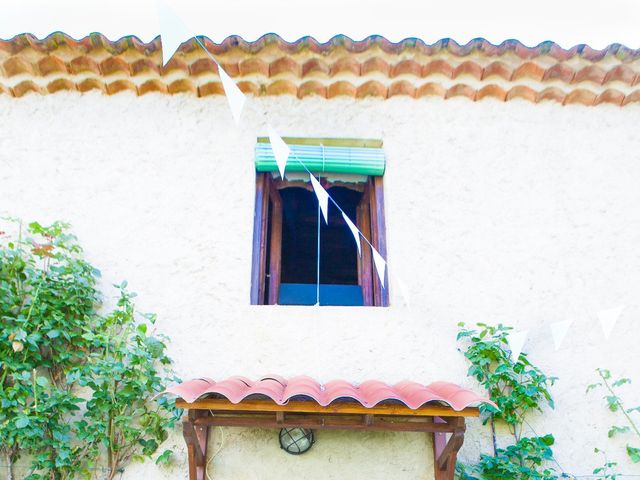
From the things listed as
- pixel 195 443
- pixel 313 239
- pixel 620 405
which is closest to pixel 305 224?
pixel 313 239

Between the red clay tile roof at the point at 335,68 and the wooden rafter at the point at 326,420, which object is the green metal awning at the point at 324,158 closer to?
the red clay tile roof at the point at 335,68

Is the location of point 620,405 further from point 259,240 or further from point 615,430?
point 259,240

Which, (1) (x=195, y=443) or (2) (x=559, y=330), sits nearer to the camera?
(1) (x=195, y=443)

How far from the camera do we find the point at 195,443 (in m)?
3.05

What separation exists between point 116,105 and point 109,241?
4.02ft

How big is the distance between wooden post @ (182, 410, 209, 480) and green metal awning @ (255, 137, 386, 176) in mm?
2024

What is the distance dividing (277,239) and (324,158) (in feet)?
A: 2.50

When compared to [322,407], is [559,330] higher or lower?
higher

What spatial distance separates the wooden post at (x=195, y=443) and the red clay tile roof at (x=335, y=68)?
269cm

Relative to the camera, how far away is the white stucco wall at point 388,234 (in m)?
3.62

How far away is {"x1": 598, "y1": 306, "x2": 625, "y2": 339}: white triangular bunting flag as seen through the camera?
A: 366 centimetres

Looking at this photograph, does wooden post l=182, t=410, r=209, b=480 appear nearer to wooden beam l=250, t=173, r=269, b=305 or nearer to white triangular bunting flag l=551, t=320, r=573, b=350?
wooden beam l=250, t=173, r=269, b=305

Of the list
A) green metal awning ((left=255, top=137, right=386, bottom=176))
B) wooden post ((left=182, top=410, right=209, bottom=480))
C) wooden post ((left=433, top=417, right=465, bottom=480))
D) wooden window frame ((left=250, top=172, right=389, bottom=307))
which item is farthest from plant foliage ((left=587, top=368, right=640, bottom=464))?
wooden post ((left=182, top=410, right=209, bottom=480))

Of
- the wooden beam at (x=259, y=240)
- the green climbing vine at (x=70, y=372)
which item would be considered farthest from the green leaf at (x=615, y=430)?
the green climbing vine at (x=70, y=372)
